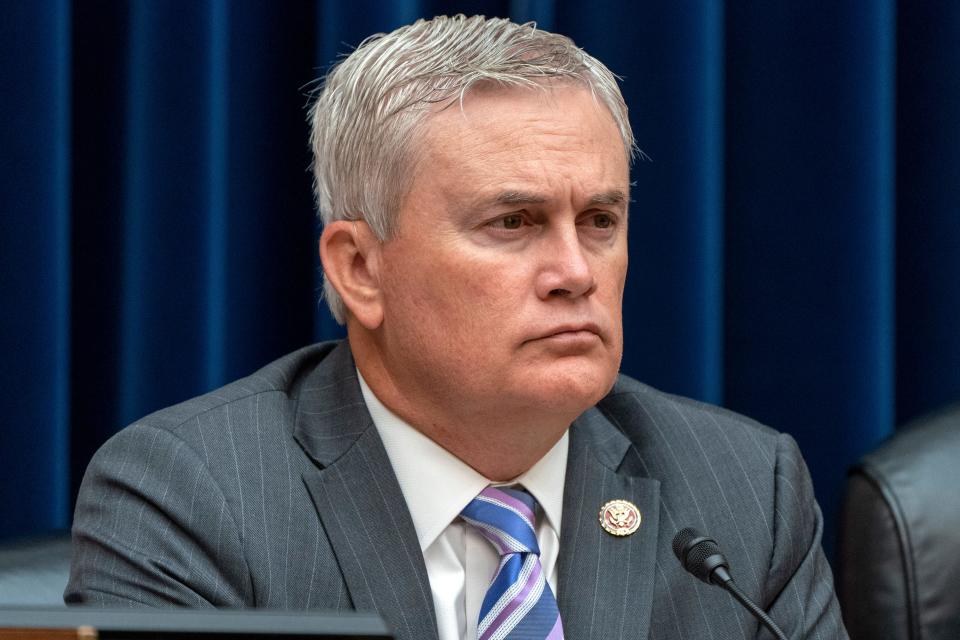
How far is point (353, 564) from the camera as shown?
172 centimetres

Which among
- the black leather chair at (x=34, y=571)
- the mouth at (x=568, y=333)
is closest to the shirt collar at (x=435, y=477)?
the mouth at (x=568, y=333)

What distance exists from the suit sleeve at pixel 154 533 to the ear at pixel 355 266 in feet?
1.06

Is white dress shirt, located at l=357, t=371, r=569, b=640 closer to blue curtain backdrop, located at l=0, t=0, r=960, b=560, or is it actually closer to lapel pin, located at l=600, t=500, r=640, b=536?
lapel pin, located at l=600, t=500, r=640, b=536

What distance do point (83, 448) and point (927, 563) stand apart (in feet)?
4.58

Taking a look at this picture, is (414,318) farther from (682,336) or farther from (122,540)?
(682,336)

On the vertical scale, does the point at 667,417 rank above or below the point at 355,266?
below

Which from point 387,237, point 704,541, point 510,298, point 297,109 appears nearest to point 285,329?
point 297,109

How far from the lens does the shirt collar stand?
5.98 ft

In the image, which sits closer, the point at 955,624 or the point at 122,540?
the point at 122,540

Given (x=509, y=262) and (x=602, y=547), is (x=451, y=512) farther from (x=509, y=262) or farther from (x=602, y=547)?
(x=509, y=262)

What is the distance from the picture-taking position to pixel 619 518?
1898 mm

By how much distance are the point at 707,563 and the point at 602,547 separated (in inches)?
11.6

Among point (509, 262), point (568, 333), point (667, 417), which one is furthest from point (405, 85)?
point (667, 417)

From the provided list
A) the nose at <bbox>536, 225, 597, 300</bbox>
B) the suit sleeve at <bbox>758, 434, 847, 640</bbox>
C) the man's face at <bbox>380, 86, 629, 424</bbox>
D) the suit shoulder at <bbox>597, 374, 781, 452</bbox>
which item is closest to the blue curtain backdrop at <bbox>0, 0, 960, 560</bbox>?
the suit shoulder at <bbox>597, 374, 781, 452</bbox>
